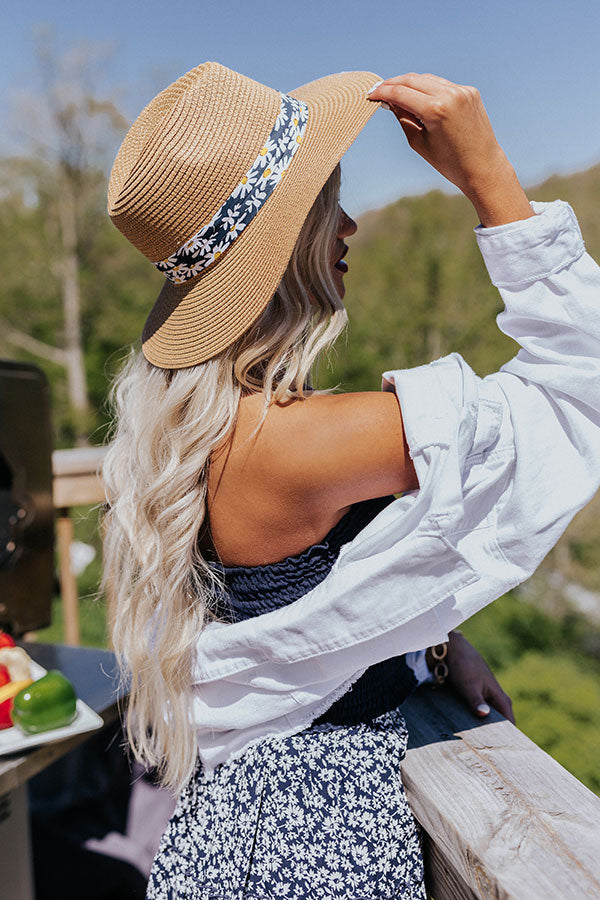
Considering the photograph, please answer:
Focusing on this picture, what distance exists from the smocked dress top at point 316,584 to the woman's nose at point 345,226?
39cm

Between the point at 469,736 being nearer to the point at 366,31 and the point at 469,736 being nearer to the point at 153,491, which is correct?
the point at 153,491

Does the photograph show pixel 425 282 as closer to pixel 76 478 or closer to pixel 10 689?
pixel 76 478

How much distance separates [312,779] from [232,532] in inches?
13.7

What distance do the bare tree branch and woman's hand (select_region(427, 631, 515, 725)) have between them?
8.11 metres

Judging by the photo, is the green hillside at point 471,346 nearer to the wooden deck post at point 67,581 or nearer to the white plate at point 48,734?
the wooden deck post at point 67,581

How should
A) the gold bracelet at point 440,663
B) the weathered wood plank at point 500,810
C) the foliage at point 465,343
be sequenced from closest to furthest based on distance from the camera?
the weathered wood plank at point 500,810, the gold bracelet at point 440,663, the foliage at point 465,343

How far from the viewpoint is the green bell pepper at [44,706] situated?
3.67 ft

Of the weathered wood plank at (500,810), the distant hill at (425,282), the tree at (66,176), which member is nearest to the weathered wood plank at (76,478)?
the weathered wood plank at (500,810)

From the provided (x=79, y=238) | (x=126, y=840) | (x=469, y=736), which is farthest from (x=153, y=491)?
(x=79, y=238)

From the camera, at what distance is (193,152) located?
931mm

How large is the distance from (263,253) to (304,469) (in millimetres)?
297

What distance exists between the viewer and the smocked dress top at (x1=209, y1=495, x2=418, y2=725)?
40.4 inches

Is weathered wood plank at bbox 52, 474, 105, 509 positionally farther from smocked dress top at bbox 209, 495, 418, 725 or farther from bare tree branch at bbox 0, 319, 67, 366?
bare tree branch at bbox 0, 319, 67, 366

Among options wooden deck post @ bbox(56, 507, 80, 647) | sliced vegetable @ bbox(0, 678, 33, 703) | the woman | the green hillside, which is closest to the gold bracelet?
the woman
